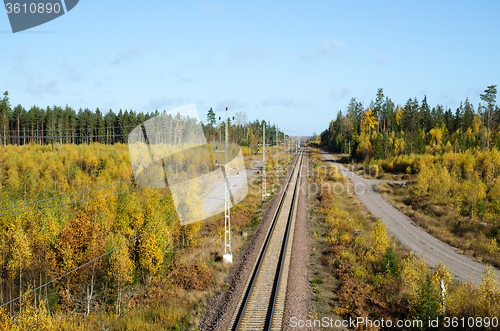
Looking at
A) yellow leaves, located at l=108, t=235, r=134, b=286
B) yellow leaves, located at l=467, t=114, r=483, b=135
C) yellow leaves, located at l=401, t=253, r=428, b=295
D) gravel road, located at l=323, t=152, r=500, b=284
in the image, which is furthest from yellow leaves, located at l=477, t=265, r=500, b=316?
yellow leaves, located at l=467, t=114, r=483, b=135

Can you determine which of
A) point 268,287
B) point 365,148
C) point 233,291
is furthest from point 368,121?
point 233,291

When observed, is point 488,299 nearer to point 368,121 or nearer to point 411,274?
point 411,274

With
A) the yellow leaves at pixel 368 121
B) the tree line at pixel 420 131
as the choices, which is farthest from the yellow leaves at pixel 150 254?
the yellow leaves at pixel 368 121

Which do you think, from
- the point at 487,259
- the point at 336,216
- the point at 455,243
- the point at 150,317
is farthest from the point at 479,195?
the point at 150,317

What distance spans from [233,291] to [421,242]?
74.0 ft

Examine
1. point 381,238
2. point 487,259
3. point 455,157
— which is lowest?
point 487,259

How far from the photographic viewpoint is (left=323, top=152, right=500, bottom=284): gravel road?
23.7 m

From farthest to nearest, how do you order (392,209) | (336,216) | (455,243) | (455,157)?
(455,157), (392,209), (336,216), (455,243)

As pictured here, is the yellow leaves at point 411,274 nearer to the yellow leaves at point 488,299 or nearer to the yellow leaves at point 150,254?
the yellow leaves at point 488,299

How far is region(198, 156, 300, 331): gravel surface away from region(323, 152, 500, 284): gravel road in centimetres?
1488

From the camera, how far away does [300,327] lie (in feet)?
46.2

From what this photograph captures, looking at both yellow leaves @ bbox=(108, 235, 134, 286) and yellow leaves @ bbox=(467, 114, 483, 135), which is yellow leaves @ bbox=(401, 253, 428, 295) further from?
yellow leaves @ bbox=(467, 114, 483, 135)

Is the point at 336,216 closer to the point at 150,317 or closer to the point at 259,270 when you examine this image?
the point at 259,270

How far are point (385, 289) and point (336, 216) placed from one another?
16.4m
